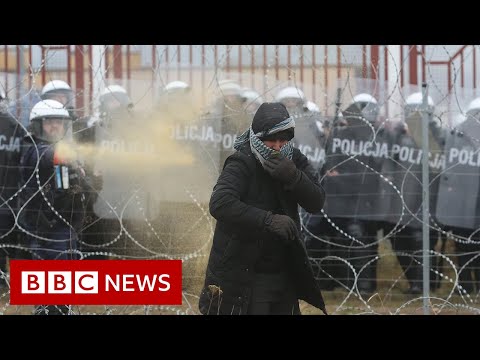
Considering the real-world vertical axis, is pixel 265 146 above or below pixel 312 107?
below

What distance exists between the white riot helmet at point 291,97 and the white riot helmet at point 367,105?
1.33 feet

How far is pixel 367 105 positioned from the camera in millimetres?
7441

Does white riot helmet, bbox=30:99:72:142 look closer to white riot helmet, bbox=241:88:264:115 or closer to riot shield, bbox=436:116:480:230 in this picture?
white riot helmet, bbox=241:88:264:115

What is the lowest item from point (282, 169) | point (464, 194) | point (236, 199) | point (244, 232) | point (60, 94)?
point (464, 194)

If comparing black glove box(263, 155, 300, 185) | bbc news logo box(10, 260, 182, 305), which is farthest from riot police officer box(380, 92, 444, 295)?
black glove box(263, 155, 300, 185)

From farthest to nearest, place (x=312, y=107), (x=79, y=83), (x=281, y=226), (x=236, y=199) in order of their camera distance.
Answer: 1. (x=79, y=83)
2. (x=312, y=107)
3. (x=236, y=199)
4. (x=281, y=226)

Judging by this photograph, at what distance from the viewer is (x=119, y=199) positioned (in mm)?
7160

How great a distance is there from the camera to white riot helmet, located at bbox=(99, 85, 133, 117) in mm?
7281

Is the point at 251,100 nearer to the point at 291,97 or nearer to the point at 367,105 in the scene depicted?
the point at 291,97

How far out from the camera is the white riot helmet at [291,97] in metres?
7.59

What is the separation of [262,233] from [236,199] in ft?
0.69

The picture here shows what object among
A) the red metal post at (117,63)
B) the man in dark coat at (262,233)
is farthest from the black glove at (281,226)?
the red metal post at (117,63)

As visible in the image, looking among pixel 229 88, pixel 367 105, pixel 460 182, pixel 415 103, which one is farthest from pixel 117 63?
pixel 460 182

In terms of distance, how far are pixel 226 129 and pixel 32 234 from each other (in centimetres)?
165
